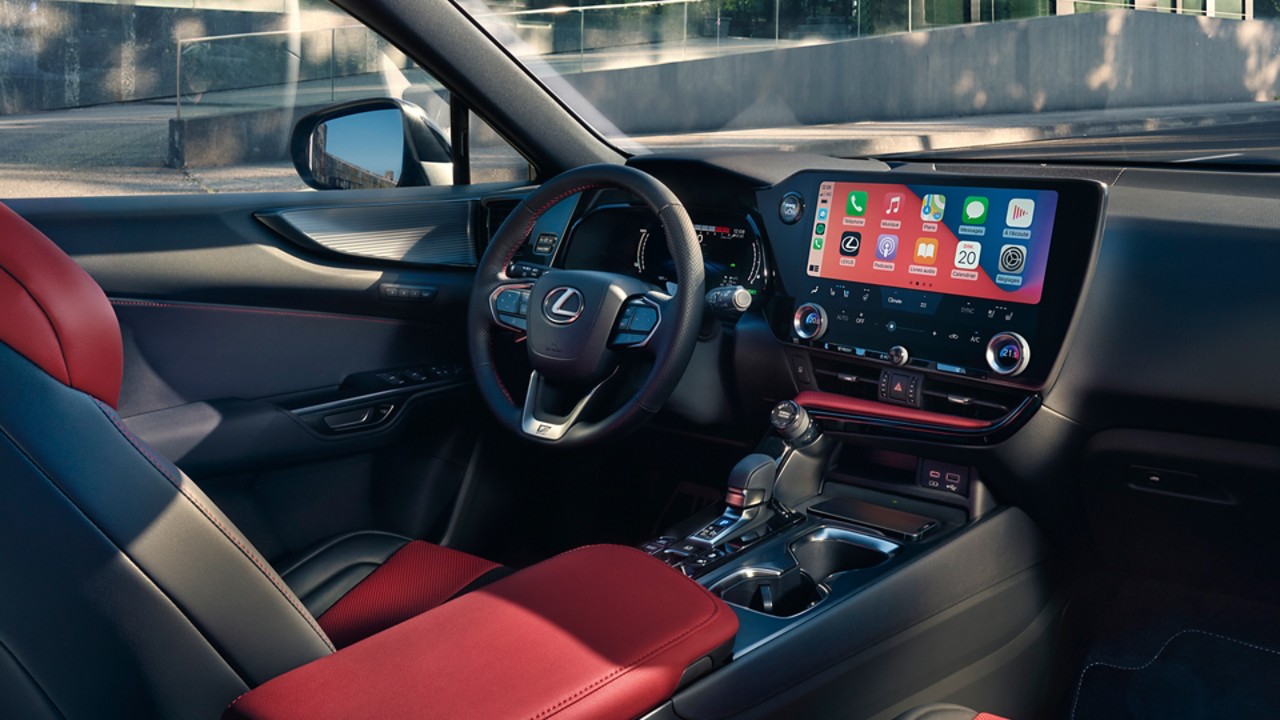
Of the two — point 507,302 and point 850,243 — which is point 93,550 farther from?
point 850,243

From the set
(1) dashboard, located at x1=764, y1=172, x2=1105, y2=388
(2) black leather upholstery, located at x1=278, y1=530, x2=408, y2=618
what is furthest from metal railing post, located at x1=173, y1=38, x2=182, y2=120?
(1) dashboard, located at x1=764, y1=172, x2=1105, y2=388

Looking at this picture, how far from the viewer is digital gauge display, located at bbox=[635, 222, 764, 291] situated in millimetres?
2547

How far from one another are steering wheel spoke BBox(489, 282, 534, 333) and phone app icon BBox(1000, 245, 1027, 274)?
3.21ft

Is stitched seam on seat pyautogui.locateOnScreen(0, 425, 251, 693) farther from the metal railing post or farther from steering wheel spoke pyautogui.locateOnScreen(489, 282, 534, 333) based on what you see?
the metal railing post

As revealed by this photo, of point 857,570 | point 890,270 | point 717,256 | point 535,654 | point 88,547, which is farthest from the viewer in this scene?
point 717,256

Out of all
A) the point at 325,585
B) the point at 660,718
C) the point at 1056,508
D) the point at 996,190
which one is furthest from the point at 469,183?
the point at 660,718

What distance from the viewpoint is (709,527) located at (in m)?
2.26

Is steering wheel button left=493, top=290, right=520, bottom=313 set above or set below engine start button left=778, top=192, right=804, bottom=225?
below

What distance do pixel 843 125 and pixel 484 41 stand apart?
151 cm

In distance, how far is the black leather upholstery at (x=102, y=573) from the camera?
1168mm

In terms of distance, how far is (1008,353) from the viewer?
2.10m

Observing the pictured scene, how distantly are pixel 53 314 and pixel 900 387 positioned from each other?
1.54 metres

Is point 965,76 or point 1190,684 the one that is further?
point 965,76

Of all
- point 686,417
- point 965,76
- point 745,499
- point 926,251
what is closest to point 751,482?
point 745,499
